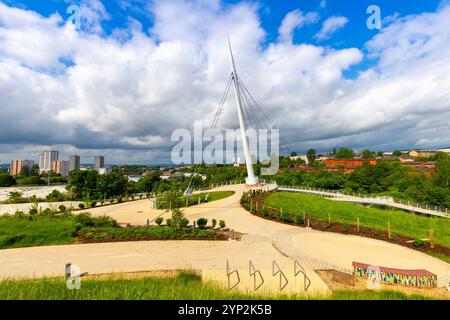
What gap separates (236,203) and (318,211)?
8.85 m

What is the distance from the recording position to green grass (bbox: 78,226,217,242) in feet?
47.3

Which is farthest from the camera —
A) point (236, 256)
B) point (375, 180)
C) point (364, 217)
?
point (375, 180)

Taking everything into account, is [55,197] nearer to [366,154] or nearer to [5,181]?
[5,181]

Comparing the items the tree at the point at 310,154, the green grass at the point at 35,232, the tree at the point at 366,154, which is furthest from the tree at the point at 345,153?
the green grass at the point at 35,232

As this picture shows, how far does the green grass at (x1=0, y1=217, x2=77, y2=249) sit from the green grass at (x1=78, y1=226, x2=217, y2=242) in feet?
3.31

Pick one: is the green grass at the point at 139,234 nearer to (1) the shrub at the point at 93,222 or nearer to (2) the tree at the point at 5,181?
(1) the shrub at the point at 93,222

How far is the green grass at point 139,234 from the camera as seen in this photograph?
567 inches

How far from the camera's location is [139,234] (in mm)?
14758

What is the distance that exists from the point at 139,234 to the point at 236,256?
23.0 feet

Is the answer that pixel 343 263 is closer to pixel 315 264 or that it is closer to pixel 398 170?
pixel 315 264

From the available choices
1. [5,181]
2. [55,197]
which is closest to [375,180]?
[55,197]

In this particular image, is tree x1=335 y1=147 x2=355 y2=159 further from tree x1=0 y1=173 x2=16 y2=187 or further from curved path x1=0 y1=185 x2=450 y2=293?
tree x1=0 y1=173 x2=16 y2=187

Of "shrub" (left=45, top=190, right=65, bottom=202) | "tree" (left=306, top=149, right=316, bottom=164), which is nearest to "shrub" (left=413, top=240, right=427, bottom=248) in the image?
"shrub" (left=45, top=190, right=65, bottom=202)
